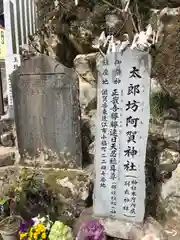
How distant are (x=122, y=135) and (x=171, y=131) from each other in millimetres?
945

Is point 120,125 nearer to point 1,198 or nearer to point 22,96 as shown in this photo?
point 22,96

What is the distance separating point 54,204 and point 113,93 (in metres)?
1.71

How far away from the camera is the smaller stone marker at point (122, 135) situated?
9.38 ft

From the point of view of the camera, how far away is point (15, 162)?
4.61m

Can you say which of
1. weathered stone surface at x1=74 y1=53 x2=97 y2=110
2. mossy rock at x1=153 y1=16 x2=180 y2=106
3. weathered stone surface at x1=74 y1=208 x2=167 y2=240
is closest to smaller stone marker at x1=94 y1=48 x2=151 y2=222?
weathered stone surface at x1=74 y1=208 x2=167 y2=240

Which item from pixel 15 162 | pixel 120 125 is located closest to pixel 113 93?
pixel 120 125

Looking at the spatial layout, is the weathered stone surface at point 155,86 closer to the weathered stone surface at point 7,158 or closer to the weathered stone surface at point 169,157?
the weathered stone surface at point 169,157

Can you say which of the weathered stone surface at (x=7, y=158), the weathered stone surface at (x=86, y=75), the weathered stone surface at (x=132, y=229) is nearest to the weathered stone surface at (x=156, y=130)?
the weathered stone surface at (x=132, y=229)

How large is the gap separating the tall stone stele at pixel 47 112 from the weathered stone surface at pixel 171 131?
3.93 ft

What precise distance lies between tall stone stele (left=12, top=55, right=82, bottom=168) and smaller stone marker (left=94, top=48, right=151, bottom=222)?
0.66m

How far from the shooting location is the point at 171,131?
359 centimetres

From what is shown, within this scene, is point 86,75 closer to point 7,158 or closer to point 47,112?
point 47,112

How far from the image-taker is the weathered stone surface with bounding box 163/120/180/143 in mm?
3574

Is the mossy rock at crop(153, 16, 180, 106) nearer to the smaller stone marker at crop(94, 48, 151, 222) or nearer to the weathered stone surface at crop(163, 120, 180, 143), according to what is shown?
the weathered stone surface at crop(163, 120, 180, 143)
